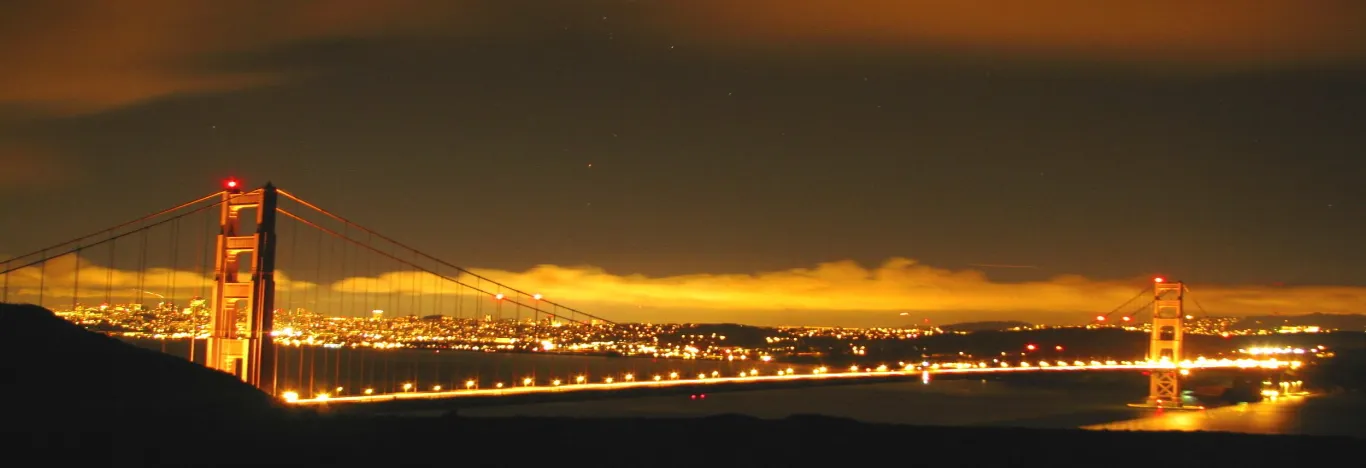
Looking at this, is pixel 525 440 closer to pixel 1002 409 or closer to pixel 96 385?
pixel 96 385

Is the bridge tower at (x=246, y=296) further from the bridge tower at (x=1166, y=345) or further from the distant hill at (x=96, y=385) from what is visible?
the bridge tower at (x=1166, y=345)

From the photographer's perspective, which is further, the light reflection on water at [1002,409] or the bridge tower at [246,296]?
the light reflection on water at [1002,409]

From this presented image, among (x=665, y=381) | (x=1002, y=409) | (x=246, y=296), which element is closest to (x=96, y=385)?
(x=246, y=296)

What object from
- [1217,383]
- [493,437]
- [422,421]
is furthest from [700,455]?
[1217,383]

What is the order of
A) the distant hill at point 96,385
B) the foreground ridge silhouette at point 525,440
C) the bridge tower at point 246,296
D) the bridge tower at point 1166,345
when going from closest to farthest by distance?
the foreground ridge silhouette at point 525,440, the distant hill at point 96,385, the bridge tower at point 246,296, the bridge tower at point 1166,345

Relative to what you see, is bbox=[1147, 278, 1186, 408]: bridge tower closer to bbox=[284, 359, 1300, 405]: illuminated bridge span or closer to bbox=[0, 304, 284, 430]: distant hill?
bbox=[284, 359, 1300, 405]: illuminated bridge span

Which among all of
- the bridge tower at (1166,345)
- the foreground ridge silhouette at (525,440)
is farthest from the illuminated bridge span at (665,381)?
the foreground ridge silhouette at (525,440)
